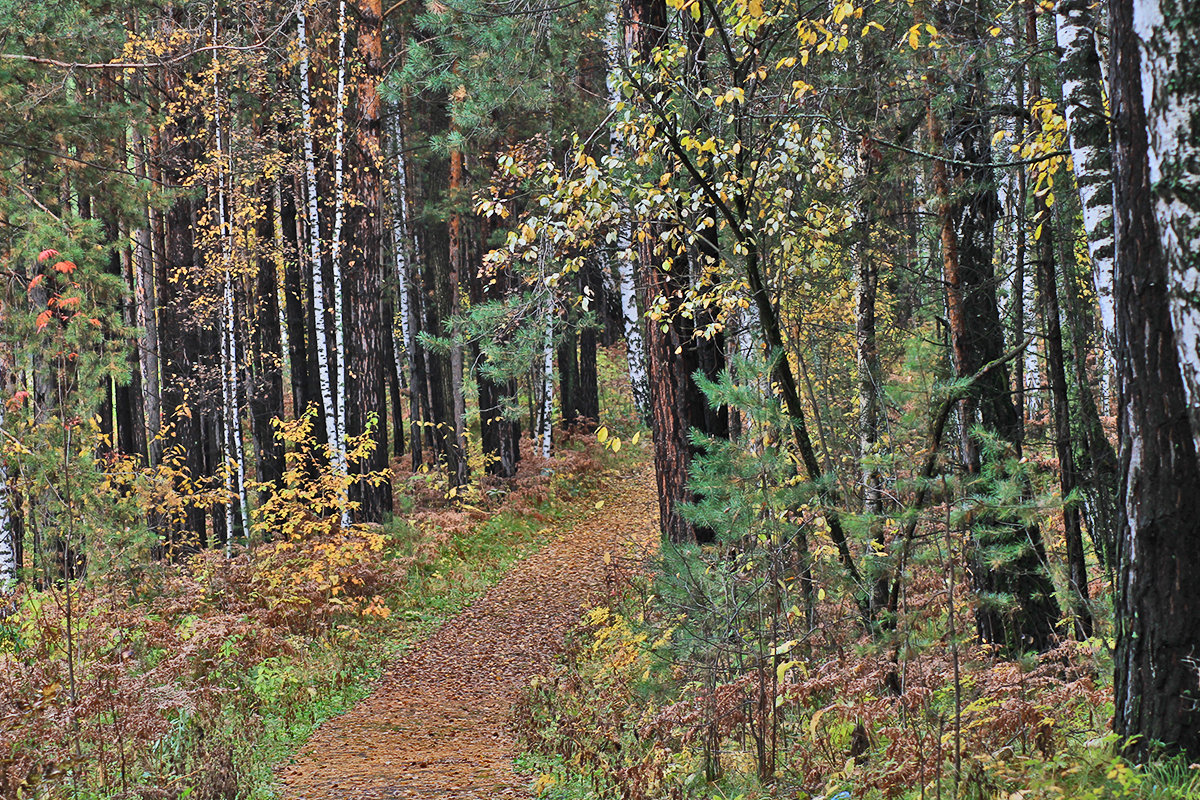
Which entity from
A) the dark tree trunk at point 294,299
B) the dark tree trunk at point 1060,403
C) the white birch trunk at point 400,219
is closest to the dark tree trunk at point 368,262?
the dark tree trunk at point 294,299

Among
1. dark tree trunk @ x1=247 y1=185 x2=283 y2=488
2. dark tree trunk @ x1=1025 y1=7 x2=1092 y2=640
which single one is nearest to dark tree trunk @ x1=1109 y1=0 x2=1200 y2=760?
dark tree trunk @ x1=1025 y1=7 x2=1092 y2=640

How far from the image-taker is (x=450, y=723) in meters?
7.90

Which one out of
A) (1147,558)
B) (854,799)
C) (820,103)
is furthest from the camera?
(820,103)

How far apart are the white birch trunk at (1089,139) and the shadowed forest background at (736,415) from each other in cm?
3

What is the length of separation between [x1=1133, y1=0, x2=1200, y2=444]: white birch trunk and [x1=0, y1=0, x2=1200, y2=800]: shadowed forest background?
1 cm

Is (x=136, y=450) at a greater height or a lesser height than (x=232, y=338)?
lesser

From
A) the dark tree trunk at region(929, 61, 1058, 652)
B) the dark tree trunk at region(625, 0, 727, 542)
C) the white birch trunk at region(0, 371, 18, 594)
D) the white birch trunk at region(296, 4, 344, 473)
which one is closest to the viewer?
the dark tree trunk at region(929, 61, 1058, 652)

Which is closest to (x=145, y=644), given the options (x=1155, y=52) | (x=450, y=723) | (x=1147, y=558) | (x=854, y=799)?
(x=450, y=723)

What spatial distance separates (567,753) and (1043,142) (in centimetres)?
529

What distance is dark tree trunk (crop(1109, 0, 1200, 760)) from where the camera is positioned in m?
3.31

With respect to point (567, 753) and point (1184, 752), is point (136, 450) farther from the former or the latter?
point (1184, 752)

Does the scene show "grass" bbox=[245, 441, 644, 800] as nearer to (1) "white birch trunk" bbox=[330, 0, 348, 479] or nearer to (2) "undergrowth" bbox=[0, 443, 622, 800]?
(2) "undergrowth" bbox=[0, 443, 622, 800]

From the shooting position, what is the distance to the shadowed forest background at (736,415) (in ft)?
11.6

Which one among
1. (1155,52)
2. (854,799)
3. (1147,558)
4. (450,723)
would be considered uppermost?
(1155,52)
